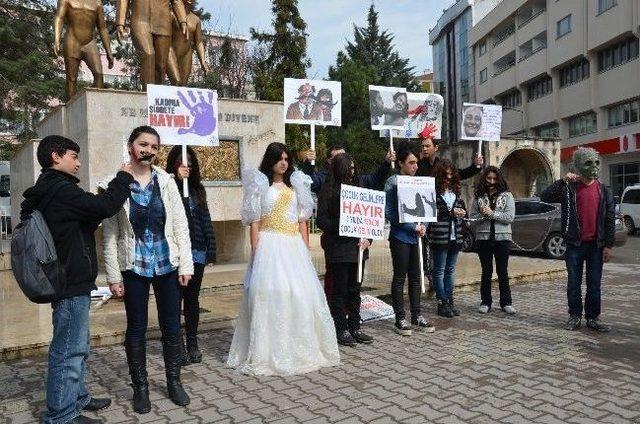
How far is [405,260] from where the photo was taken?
603 cm

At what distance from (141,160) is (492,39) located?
52.7 metres

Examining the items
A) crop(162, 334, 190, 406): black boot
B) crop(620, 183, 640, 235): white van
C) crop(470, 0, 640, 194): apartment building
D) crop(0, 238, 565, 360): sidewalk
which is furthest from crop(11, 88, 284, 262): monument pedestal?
crop(470, 0, 640, 194): apartment building

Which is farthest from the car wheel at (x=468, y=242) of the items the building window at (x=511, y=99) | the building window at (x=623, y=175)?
the building window at (x=511, y=99)

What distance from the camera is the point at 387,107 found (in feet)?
24.5

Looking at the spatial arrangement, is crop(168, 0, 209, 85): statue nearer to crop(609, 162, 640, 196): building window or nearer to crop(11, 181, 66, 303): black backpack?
crop(11, 181, 66, 303): black backpack

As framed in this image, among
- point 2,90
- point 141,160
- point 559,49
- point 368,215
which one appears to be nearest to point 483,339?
point 368,215

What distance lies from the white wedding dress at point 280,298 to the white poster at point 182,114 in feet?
3.65

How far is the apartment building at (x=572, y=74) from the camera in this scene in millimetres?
31109

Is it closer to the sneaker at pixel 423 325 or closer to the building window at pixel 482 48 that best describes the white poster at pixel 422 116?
the sneaker at pixel 423 325

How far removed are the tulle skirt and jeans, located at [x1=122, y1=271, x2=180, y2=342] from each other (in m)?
0.81

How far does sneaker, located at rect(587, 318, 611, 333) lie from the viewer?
606cm

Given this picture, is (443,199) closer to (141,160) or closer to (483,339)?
(483,339)

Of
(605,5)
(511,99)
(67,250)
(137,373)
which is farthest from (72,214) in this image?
(511,99)

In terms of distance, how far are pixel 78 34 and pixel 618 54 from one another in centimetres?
3101
